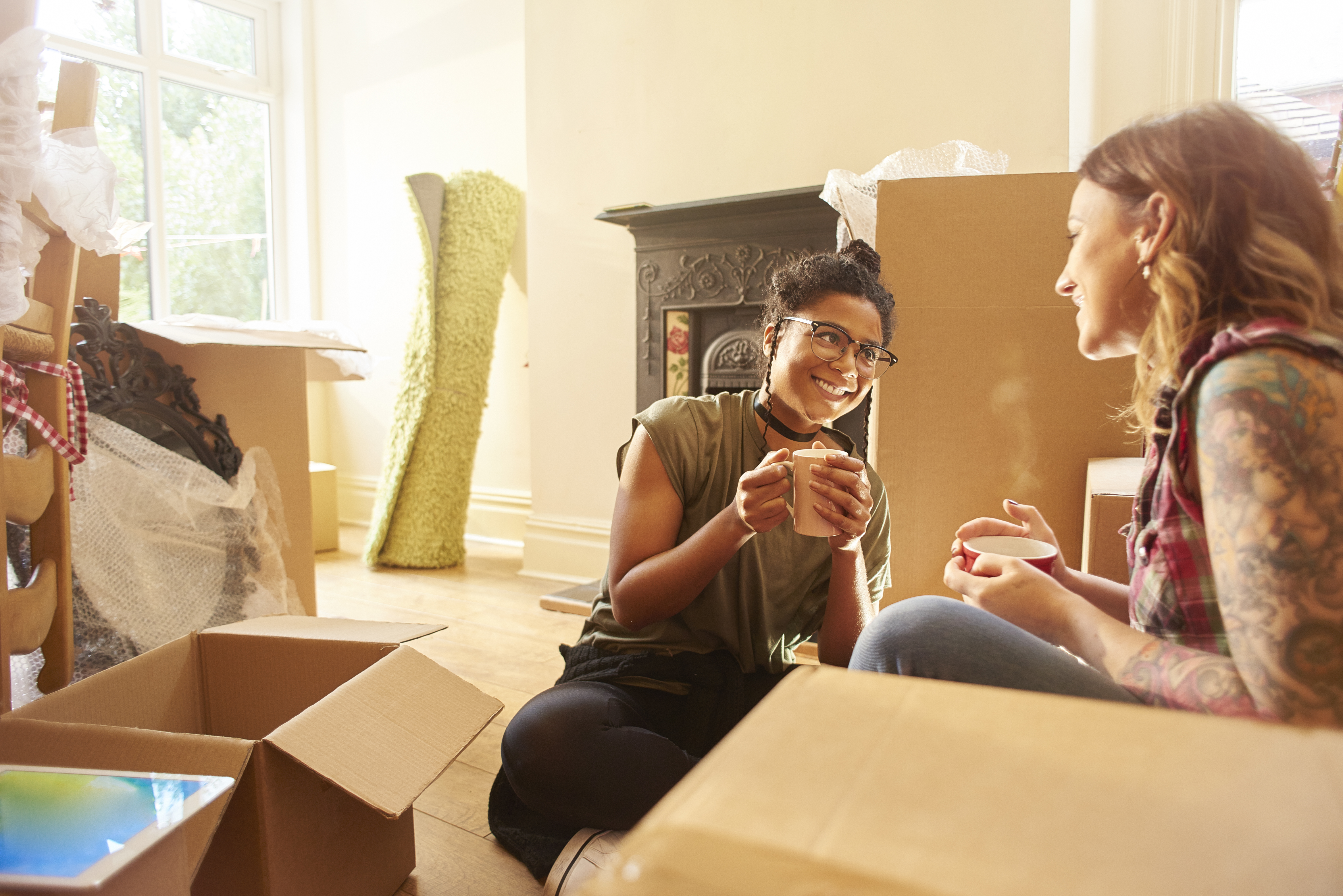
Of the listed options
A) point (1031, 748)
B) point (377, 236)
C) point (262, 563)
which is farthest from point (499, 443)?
point (1031, 748)

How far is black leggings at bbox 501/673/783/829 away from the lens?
1151 millimetres

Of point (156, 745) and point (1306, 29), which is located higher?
point (1306, 29)

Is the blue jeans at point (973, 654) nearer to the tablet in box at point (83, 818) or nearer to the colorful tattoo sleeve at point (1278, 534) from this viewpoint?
the colorful tattoo sleeve at point (1278, 534)

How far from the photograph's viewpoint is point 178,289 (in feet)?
13.4

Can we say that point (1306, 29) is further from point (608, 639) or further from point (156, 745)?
point (156, 745)

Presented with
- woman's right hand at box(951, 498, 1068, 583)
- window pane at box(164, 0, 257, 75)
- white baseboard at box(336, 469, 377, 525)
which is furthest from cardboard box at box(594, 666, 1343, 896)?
window pane at box(164, 0, 257, 75)

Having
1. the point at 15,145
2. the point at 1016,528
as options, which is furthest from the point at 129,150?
the point at 1016,528

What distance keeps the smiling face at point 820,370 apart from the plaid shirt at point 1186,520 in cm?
61

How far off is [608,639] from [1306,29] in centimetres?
215

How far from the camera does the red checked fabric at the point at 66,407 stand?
1.25 metres

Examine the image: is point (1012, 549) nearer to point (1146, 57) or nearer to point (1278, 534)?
point (1278, 534)

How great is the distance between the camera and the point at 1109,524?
1.29 meters

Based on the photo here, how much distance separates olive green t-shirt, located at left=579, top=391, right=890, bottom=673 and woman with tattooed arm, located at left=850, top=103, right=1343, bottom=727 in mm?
438

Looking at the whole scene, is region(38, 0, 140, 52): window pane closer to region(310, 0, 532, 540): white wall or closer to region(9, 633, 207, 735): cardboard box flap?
region(310, 0, 532, 540): white wall
